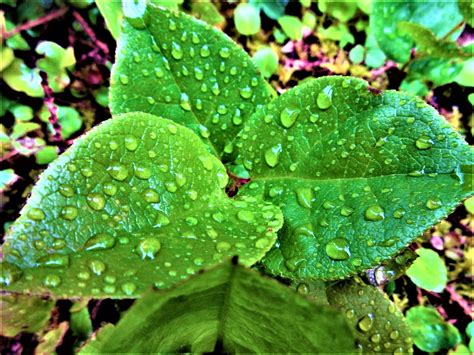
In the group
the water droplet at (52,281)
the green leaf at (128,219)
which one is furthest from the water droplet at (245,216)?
the water droplet at (52,281)

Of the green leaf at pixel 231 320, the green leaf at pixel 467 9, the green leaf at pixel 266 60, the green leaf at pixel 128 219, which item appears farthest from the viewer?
the green leaf at pixel 266 60

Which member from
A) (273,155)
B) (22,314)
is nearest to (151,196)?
(273,155)

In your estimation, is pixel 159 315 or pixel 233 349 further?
pixel 233 349

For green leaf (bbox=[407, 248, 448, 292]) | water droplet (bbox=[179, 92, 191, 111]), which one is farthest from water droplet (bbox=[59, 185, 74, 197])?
green leaf (bbox=[407, 248, 448, 292])

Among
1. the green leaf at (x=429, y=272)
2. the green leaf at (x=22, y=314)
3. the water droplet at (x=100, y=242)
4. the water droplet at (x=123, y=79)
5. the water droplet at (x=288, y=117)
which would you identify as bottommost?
the green leaf at (x=22, y=314)

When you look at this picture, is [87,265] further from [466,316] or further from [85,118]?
[466,316]

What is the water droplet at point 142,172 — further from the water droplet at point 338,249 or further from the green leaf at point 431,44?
the green leaf at point 431,44

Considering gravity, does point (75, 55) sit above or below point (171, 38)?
below

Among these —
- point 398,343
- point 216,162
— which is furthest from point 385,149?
point 398,343
